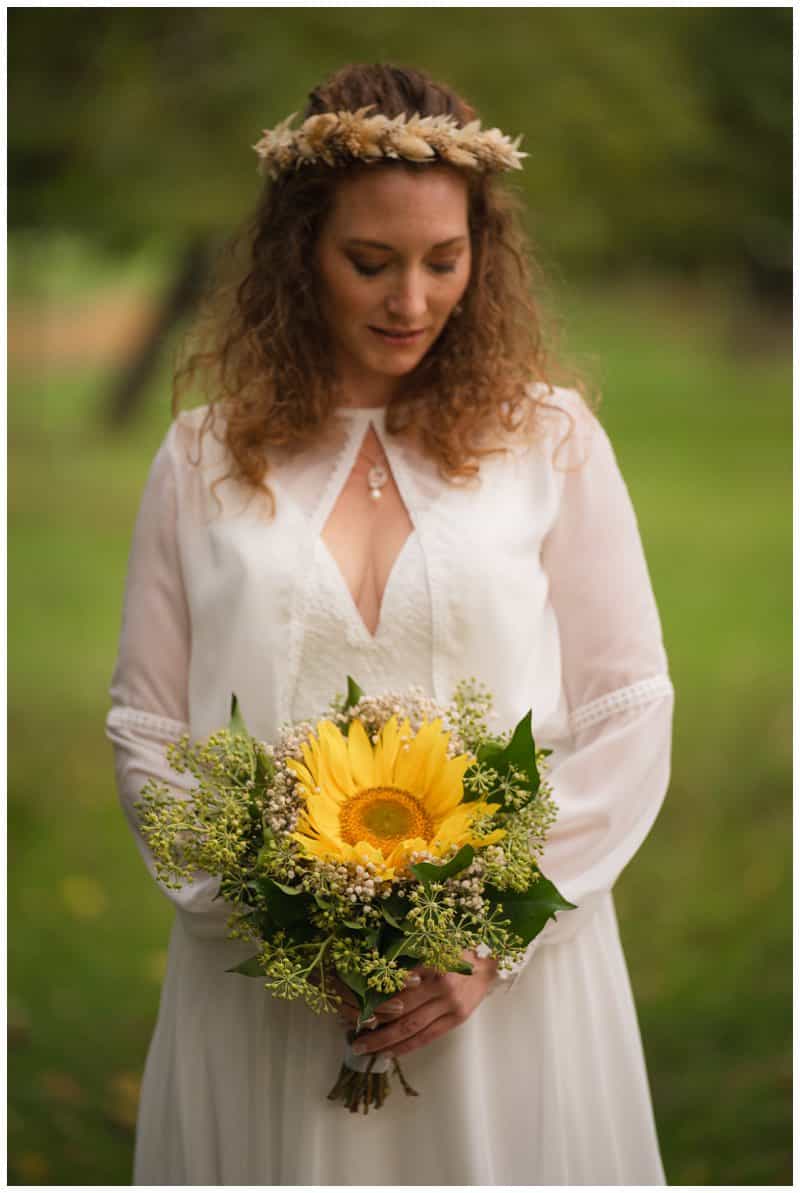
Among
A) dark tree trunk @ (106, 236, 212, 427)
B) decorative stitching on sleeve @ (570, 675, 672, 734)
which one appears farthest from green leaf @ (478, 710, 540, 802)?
dark tree trunk @ (106, 236, 212, 427)

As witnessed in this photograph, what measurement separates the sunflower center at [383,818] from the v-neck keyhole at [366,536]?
0.39 metres

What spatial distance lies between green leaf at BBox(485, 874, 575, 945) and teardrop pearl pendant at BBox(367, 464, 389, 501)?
0.72 metres

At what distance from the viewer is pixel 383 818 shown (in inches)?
68.7

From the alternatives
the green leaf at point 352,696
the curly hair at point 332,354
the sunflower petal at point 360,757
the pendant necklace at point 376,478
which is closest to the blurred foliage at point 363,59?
the curly hair at point 332,354

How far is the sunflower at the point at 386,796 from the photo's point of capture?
5.51 feet

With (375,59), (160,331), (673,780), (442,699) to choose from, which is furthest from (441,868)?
(160,331)

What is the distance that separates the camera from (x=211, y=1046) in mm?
2145

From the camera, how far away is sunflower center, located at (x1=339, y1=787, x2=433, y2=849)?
1.72 m

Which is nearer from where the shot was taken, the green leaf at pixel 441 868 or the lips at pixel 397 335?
the green leaf at pixel 441 868

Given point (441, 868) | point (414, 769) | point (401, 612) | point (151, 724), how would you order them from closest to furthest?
1. point (441, 868)
2. point (414, 769)
3. point (401, 612)
4. point (151, 724)

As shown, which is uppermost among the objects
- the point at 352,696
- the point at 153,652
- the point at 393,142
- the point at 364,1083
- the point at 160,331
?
the point at 160,331

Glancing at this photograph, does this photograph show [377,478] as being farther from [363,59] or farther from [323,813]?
[363,59]

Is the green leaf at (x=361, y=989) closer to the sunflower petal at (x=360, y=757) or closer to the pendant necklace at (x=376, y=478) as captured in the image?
the sunflower petal at (x=360, y=757)

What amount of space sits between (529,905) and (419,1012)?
240 millimetres
